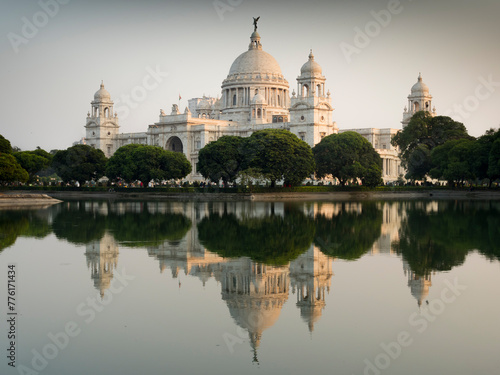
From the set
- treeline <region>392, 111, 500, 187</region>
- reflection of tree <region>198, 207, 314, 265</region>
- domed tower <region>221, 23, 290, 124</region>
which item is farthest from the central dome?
reflection of tree <region>198, 207, 314, 265</region>

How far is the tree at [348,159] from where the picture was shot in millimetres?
80188

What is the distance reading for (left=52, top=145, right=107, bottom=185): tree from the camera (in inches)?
3472

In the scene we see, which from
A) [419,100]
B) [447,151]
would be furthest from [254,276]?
[419,100]

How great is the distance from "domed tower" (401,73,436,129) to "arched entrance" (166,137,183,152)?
40.3m

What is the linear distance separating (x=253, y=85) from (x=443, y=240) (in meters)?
107

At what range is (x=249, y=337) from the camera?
12102 mm

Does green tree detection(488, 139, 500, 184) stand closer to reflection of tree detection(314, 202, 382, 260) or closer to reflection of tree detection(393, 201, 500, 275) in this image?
reflection of tree detection(393, 201, 500, 275)

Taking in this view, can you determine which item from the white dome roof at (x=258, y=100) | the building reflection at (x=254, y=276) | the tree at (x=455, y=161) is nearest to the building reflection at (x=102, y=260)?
the building reflection at (x=254, y=276)

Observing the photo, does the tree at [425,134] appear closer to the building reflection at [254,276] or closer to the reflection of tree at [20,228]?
the reflection of tree at [20,228]

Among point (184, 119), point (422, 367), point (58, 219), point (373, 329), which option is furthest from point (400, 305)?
point (184, 119)

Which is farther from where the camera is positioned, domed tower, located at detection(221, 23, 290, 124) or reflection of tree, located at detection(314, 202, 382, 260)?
domed tower, located at detection(221, 23, 290, 124)

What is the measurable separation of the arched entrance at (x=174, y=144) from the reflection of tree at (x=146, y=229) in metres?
87.2

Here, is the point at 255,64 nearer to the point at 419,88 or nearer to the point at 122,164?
the point at 419,88

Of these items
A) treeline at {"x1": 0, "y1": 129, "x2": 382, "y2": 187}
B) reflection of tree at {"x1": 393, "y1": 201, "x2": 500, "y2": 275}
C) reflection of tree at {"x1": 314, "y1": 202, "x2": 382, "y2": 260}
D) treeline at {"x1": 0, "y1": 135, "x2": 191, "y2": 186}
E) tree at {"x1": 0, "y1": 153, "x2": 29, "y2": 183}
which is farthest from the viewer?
treeline at {"x1": 0, "y1": 135, "x2": 191, "y2": 186}
